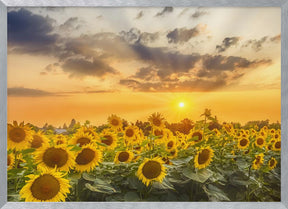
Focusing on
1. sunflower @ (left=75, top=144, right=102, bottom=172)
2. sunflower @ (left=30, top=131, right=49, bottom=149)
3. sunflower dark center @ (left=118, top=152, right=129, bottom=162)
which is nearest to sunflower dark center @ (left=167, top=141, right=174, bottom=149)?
sunflower dark center @ (left=118, top=152, right=129, bottom=162)

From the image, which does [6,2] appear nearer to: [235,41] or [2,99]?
[2,99]

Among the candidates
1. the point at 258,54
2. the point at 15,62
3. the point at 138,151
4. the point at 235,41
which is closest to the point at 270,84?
the point at 258,54

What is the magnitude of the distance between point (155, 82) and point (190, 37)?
0.92 ft

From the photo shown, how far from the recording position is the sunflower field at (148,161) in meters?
1.32

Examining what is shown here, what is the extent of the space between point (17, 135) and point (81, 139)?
32 cm

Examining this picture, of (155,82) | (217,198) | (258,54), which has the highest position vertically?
(258,54)

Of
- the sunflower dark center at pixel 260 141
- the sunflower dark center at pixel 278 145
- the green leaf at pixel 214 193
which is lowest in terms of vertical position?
the green leaf at pixel 214 193

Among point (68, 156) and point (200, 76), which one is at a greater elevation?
point (200, 76)

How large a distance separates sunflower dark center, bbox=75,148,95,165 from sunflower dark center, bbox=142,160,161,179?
0.25m

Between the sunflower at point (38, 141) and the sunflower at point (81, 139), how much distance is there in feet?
0.43

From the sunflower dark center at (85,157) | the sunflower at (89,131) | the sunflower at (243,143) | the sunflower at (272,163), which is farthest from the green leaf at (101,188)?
the sunflower at (272,163)

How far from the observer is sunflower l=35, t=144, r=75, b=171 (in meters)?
1.30

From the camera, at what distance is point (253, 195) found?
4.75ft

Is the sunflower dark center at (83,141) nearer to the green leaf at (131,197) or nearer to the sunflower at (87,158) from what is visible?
the sunflower at (87,158)
